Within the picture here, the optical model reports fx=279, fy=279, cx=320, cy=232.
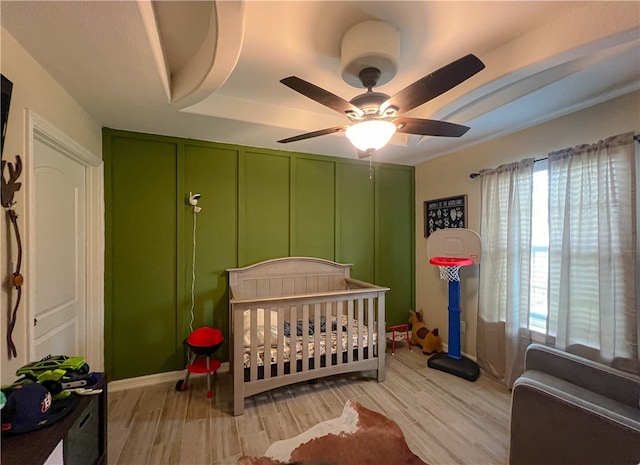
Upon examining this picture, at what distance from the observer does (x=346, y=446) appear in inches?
72.2

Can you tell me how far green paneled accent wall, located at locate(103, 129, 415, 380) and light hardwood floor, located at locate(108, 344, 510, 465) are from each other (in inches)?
20.9

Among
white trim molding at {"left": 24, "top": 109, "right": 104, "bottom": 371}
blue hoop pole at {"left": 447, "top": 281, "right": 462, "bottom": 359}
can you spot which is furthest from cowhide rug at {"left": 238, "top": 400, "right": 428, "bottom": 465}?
white trim molding at {"left": 24, "top": 109, "right": 104, "bottom": 371}

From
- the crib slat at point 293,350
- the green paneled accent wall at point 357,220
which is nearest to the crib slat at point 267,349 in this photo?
the crib slat at point 293,350

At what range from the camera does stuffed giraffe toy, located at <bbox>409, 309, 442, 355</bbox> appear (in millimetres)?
3270

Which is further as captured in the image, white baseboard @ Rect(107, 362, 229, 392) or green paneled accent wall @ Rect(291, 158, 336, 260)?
green paneled accent wall @ Rect(291, 158, 336, 260)

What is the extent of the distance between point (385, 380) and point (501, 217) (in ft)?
6.34

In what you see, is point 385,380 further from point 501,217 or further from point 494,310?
point 501,217

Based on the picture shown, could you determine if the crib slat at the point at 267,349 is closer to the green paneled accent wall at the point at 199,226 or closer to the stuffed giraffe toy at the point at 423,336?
the green paneled accent wall at the point at 199,226

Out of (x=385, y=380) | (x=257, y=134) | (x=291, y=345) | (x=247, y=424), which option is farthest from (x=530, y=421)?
(x=257, y=134)

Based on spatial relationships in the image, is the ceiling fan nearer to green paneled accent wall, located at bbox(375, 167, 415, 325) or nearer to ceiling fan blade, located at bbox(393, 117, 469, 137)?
ceiling fan blade, located at bbox(393, 117, 469, 137)

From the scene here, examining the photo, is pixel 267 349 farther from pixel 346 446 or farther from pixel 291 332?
pixel 346 446

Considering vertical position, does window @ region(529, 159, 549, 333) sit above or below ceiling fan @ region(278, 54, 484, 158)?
below

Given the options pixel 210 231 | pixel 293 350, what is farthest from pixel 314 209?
pixel 293 350

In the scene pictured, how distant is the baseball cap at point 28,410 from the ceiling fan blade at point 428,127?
2.13 m
